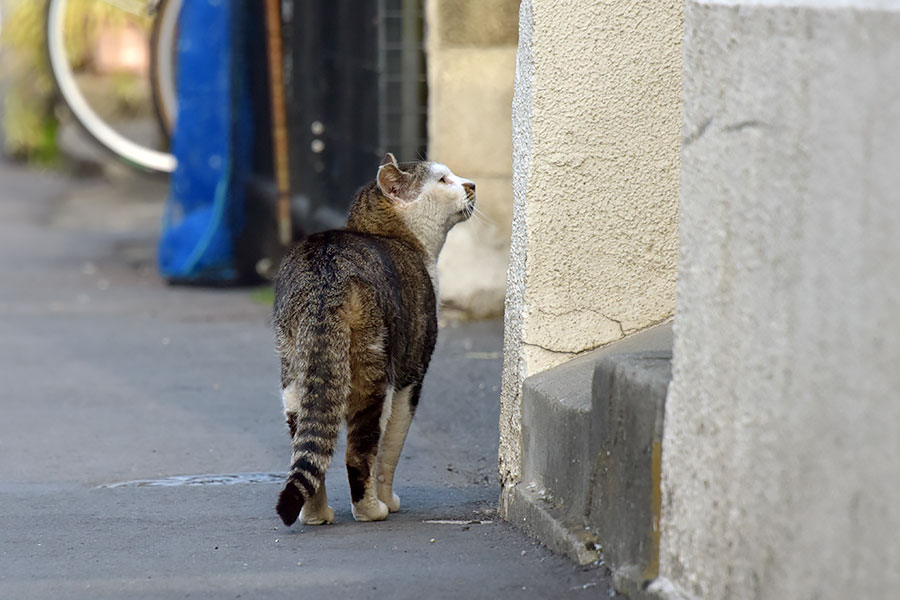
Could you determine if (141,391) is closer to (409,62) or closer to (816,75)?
(409,62)

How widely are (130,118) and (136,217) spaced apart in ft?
8.74

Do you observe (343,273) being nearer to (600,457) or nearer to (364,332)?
(364,332)

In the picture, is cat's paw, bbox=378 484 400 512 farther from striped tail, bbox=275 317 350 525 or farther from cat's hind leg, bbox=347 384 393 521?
striped tail, bbox=275 317 350 525

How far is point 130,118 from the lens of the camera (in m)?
15.7

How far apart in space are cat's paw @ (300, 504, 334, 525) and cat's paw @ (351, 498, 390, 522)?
9cm

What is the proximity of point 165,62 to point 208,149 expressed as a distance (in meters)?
1.49

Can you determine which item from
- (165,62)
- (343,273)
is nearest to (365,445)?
(343,273)

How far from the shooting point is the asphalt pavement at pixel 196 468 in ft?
11.8

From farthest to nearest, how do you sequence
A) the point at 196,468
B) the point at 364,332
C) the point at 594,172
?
the point at 196,468 → the point at 364,332 → the point at 594,172

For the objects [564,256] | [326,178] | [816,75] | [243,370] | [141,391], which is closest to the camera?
[816,75]

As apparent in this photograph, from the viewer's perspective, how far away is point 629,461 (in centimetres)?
325

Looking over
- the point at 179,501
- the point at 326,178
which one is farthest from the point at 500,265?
the point at 179,501

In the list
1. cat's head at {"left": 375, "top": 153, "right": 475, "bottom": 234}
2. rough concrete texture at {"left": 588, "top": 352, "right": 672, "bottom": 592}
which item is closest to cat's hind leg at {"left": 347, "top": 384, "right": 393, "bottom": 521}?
cat's head at {"left": 375, "top": 153, "right": 475, "bottom": 234}

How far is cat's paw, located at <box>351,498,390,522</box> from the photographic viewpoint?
4352 millimetres
